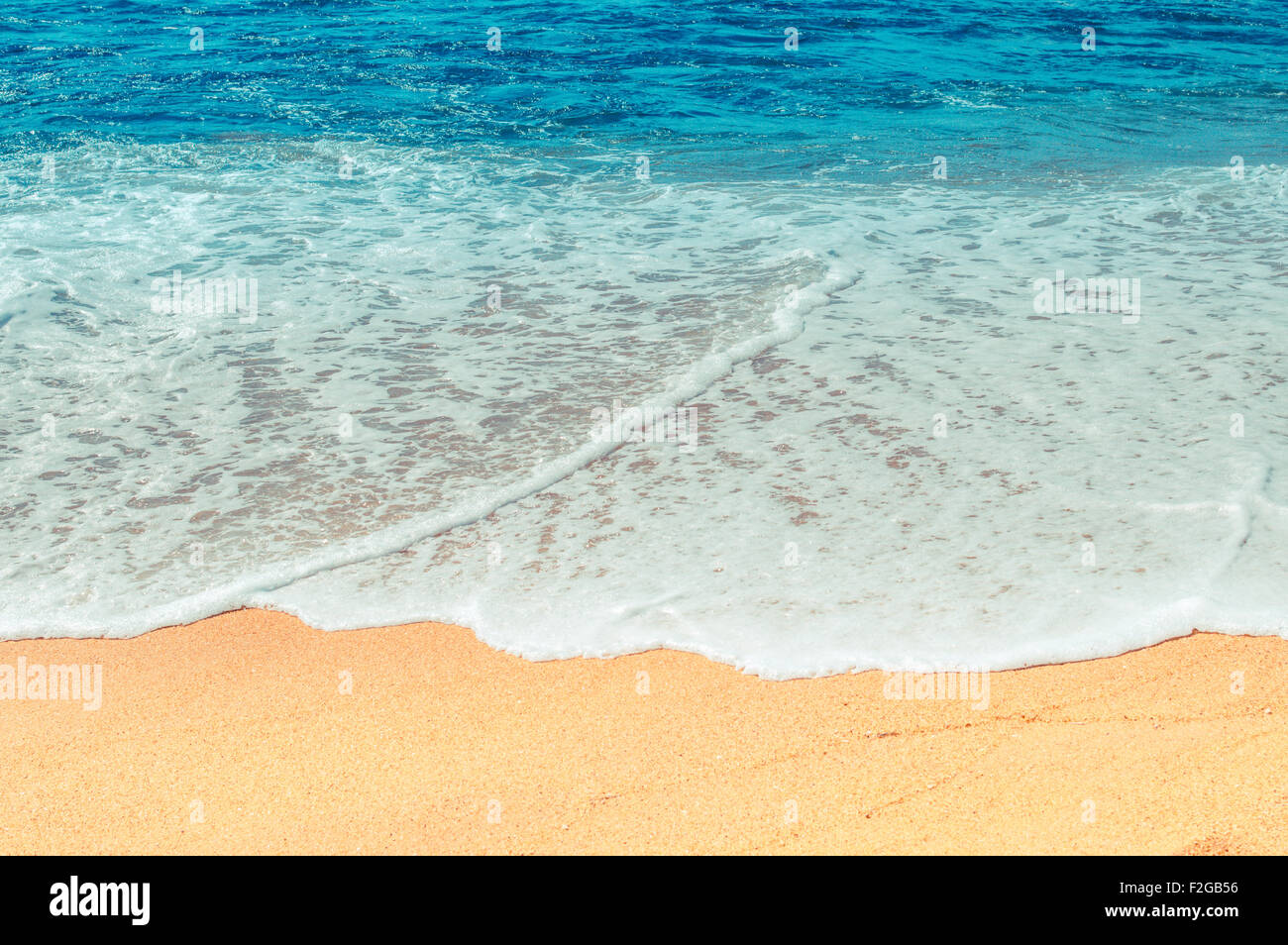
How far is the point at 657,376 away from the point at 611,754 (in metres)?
2.95

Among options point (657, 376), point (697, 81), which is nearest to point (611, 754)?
point (657, 376)

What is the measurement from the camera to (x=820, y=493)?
4.46m

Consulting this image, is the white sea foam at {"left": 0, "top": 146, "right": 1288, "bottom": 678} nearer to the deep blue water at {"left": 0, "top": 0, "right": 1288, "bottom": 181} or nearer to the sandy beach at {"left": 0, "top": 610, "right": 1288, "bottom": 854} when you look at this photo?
the sandy beach at {"left": 0, "top": 610, "right": 1288, "bottom": 854}

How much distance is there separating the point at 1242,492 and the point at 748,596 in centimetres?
220

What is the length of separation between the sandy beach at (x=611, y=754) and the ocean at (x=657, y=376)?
0.19m

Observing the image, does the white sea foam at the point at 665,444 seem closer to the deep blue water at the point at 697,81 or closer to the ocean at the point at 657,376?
the ocean at the point at 657,376

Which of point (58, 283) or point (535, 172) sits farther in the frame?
point (535, 172)

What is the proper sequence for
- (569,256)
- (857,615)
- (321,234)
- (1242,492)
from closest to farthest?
(857,615) → (1242,492) → (569,256) → (321,234)

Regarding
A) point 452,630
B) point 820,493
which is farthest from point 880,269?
point 452,630

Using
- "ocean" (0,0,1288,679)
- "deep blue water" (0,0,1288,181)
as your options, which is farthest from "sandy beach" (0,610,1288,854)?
"deep blue water" (0,0,1288,181)

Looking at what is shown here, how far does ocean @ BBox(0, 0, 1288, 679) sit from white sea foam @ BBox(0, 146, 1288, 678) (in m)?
0.02

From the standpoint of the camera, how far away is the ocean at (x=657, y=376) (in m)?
3.83
